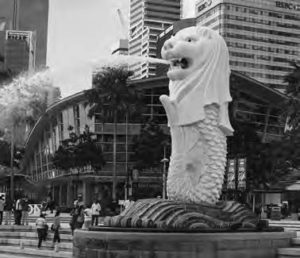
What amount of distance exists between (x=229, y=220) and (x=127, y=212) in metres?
2.61

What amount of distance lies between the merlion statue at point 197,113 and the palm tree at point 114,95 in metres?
37.2

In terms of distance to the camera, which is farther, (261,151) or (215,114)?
(261,151)

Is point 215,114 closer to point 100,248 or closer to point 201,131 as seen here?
point 201,131

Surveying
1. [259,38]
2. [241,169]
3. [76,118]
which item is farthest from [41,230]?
[259,38]

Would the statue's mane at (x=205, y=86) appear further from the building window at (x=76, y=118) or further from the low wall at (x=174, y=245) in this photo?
the building window at (x=76, y=118)

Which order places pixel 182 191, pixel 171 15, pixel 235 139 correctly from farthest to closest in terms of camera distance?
1. pixel 171 15
2. pixel 235 139
3. pixel 182 191

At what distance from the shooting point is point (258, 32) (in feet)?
445

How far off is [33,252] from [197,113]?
7621 millimetres

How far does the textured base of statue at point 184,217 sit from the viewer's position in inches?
576

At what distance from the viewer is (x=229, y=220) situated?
15.9 meters

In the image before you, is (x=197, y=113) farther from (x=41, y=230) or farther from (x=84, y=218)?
(x=84, y=218)

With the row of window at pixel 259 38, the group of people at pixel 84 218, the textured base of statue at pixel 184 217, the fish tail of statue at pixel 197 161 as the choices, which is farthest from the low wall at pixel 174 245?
the row of window at pixel 259 38

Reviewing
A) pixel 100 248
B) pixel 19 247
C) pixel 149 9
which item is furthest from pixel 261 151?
pixel 149 9

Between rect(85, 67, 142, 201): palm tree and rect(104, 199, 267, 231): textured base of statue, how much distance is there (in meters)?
38.9
